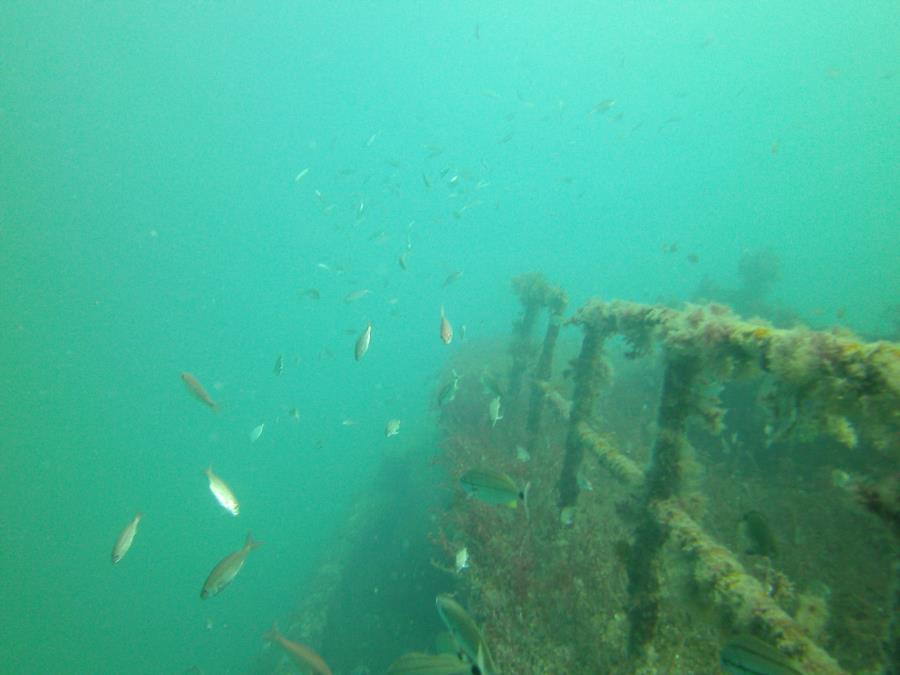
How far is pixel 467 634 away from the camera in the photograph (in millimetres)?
2422

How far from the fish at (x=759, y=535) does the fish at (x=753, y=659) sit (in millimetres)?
2000

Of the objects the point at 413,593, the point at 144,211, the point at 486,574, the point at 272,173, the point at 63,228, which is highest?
the point at 272,173

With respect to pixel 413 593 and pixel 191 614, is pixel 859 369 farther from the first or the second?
pixel 191 614

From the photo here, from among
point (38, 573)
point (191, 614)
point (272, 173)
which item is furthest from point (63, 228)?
point (272, 173)

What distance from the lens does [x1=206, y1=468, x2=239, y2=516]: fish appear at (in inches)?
183

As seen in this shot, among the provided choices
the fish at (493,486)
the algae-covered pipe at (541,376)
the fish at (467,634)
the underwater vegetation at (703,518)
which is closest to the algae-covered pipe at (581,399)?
the underwater vegetation at (703,518)

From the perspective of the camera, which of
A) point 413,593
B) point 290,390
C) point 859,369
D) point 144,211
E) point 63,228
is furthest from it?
point 144,211

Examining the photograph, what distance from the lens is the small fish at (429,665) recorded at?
2.71 meters

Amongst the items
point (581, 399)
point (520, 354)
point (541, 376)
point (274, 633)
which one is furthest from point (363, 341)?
point (520, 354)

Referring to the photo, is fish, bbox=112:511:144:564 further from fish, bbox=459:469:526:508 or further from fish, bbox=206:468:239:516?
fish, bbox=459:469:526:508

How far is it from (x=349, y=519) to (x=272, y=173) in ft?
560

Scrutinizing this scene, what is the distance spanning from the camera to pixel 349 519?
1738 cm

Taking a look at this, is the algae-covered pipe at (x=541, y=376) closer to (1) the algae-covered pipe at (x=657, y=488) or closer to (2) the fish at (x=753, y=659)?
(1) the algae-covered pipe at (x=657, y=488)

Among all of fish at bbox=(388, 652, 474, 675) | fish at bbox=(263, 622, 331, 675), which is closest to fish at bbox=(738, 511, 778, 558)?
fish at bbox=(388, 652, 474, 675)
